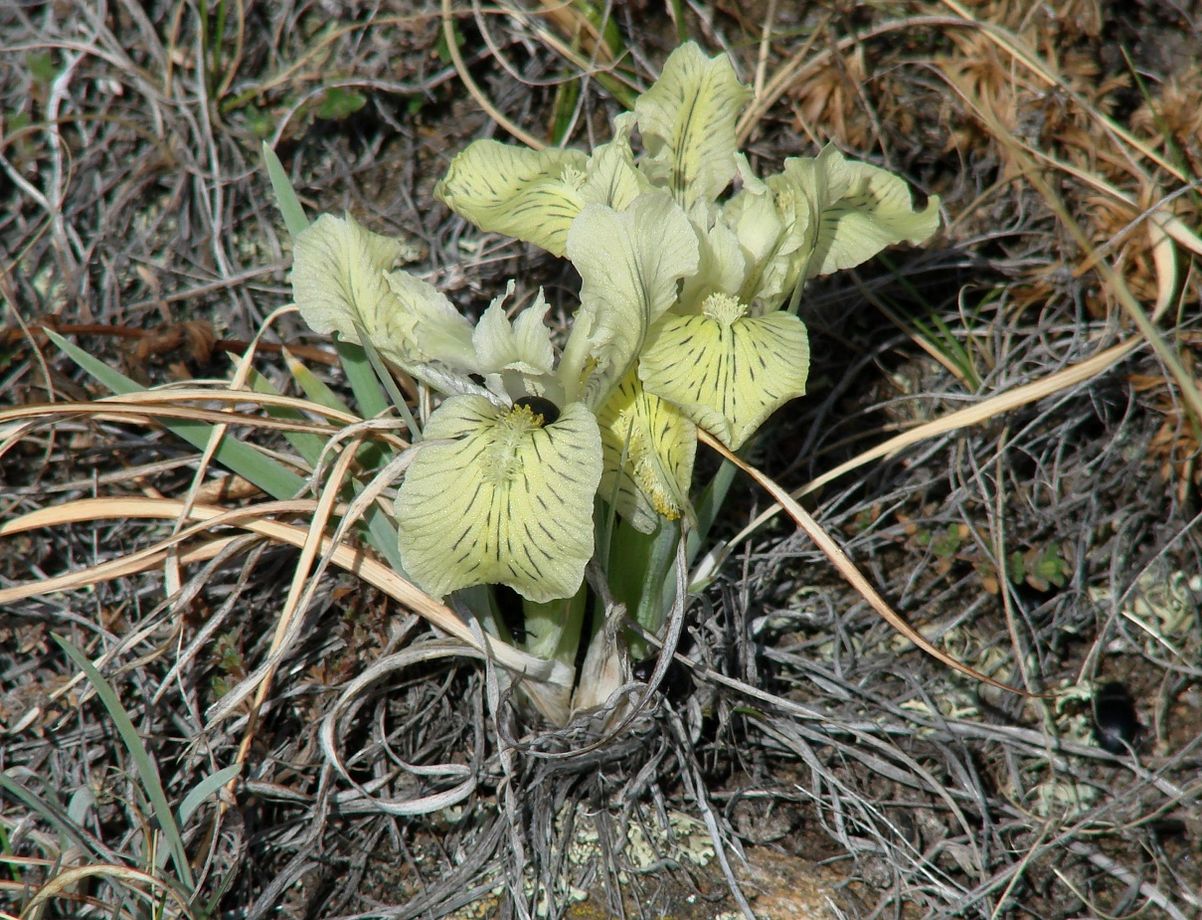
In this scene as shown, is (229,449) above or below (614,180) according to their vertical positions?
below

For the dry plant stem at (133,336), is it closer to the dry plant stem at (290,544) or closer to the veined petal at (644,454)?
the dry plant stem at (290,544)

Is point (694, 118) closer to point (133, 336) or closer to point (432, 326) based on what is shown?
point (432, 326)

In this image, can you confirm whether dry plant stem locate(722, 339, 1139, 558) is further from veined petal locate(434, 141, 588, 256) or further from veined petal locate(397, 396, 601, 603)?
veined petal locate(434, 141, 588, 256)

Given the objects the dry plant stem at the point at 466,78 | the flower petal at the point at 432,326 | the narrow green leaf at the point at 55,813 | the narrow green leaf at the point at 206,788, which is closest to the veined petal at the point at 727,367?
the flower petal at the point at 432,326

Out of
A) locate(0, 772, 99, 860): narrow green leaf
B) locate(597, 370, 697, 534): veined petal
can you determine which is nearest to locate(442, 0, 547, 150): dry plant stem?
locate(597, 370, 697, 534): veined petal

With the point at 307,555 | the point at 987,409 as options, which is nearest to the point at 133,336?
the point at 307,555
